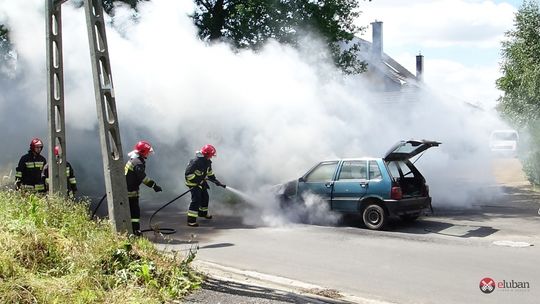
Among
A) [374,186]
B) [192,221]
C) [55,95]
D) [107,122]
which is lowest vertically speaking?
[192,221]

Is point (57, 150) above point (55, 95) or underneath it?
underneath

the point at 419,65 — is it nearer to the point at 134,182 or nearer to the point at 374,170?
the point at 374,170

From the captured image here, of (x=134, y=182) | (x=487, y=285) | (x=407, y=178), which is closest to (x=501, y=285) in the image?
(x=487, y=285)

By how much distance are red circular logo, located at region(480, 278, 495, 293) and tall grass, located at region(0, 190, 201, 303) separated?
3.44 metres

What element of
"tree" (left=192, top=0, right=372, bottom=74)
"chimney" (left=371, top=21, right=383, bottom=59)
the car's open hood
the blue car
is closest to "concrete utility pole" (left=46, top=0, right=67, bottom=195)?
the blue car

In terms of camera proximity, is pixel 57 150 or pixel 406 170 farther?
pixel 406 170

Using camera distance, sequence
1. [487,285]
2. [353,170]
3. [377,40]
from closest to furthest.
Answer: [487,285], [353,170], [377,40]

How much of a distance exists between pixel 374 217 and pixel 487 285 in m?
3.81

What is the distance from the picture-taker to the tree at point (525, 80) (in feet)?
53.6

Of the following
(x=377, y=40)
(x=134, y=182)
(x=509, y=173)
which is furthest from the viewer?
(x=377, y=40)

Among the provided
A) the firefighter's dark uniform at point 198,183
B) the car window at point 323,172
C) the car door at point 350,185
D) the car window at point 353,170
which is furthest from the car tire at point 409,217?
the firefighter's dark uniform at point 198,183

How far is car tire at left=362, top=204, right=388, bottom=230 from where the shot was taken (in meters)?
10.2

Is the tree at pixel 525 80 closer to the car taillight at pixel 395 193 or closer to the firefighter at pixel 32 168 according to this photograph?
the car taillight at pixel 395 193

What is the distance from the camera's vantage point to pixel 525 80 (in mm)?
16250
